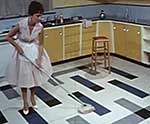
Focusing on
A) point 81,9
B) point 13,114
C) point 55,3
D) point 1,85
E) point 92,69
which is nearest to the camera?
point 13,114

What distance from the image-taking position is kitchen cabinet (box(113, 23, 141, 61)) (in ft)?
16.3

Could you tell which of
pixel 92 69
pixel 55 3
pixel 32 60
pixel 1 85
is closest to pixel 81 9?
pixel 55 3

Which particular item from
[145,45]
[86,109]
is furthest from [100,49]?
[86,109]

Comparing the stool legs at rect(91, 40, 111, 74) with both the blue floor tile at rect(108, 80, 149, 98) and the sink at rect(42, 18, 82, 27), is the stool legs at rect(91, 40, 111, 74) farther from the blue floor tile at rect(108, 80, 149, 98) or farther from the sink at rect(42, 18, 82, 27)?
the sink at rect(42, 18, 82, 27)

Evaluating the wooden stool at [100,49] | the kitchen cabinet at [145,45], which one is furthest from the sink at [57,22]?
the kitchen cabinet at [145,45]

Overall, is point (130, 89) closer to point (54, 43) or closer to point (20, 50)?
point (54, 43)

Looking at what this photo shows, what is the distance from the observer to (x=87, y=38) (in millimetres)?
5391

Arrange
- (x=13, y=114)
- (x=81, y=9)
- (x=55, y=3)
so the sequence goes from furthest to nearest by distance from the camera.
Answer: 1. (x=81, y=9)
2. (x=55, y=3)
3. (x=13, y=114)

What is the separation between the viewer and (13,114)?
3.35m

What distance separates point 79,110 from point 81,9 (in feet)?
9.45

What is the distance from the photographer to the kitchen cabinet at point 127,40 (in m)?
4.98

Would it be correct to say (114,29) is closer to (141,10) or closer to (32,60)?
(141,10)

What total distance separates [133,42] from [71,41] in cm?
→ 123

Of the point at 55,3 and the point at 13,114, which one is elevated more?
the point at 55,3
